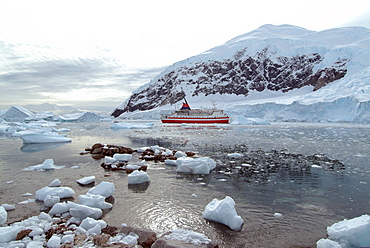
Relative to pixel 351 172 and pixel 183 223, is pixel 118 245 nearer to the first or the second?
pixel 183 223

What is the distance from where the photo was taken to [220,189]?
5934mm

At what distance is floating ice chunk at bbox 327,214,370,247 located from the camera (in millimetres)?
3398

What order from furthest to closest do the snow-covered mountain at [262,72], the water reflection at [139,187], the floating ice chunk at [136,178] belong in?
the snow-covered mountain at [262,72]
the floating ice chunk at [136,178]
the water reflection at [139,187]

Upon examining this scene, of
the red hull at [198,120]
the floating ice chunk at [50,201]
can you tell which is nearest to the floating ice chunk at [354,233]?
the floating ice chunk at [50,201]

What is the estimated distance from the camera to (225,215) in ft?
13.4

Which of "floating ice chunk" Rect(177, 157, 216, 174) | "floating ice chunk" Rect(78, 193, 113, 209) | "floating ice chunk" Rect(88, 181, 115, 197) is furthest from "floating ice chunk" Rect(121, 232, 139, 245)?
"floating ice chunk" Rect(177, 157, 216, 174)

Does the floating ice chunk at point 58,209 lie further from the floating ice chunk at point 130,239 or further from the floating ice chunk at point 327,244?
the floating ice chunk at point 327,244

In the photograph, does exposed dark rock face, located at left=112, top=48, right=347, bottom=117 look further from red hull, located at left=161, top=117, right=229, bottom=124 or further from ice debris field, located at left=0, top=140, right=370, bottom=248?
ice debris field, located at left=0, top=140, right=370, bottom=248

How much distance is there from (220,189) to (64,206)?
3.43m

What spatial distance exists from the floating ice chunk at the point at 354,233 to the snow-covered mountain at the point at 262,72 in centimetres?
4232

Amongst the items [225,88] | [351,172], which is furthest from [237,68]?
[351,172]

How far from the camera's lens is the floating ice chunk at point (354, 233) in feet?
11.1

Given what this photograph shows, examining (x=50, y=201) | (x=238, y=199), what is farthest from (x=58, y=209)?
(x=238, y=199)

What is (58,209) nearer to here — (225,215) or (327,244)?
(225,215)
